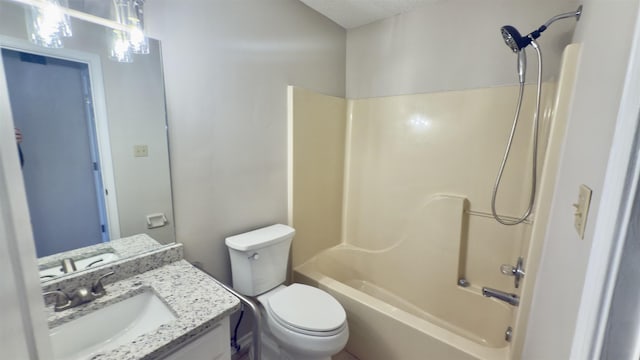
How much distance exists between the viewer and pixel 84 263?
3.59 feet

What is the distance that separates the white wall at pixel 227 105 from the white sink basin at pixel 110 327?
41 centimetres

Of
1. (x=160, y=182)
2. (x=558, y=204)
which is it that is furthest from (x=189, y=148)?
(x=558, y=204)

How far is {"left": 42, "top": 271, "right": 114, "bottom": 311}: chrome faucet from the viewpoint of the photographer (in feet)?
3.09

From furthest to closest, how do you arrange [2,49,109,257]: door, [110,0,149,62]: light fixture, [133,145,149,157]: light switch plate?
[133,145,149,157]: light switch plate < [110,0,149,62]: light fixture < [2,49,109,257]: door

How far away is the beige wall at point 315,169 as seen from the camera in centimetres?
194

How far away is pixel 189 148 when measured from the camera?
142 cm

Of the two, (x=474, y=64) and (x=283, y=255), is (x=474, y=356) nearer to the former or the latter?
(x=283, y=255)

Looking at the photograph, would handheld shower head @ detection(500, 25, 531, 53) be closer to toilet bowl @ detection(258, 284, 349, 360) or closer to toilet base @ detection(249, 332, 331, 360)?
toilet bowl @ detection(258, 284, 349, 360)

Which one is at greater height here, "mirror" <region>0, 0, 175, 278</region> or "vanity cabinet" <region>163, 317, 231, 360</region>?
"mirror" <region>0, 0, 175, 278</region>

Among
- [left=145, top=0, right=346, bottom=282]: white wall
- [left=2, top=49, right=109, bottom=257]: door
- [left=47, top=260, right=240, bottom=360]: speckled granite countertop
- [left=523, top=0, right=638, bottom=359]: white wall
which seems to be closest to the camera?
[left=523, top=0, right=638, bottom=359]: white wall

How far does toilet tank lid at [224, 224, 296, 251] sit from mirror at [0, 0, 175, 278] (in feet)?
1.09

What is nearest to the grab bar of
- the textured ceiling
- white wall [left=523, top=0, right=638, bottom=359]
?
white wall [left=523, top=0, right=638, bottom=359]

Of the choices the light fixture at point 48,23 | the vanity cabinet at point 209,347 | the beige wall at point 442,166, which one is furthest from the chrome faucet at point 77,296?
the beige wall at point 442,166

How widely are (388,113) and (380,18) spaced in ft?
2.45
